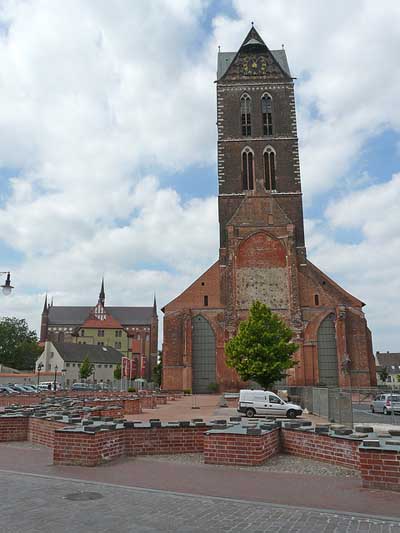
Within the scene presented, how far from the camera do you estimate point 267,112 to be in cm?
5862

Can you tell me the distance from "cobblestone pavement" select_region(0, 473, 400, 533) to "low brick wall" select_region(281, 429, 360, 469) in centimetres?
327

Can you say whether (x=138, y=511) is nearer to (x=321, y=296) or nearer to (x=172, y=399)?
(x=172, y=399)

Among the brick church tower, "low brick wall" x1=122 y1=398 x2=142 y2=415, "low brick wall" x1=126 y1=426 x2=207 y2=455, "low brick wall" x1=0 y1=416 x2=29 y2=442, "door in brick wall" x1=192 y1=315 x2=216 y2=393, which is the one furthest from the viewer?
"door in brick wall" x1=192 y1=315 x2=216 y2=393

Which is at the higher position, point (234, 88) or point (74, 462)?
point (234, 88)

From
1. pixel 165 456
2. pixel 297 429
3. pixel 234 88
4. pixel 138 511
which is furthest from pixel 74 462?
pixel 234 88

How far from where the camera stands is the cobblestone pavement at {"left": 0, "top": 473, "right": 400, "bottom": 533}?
223 inches

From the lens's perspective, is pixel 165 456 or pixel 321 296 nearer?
pixel 165 456

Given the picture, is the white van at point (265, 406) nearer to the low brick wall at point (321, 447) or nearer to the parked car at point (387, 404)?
the parked car at point (387, 404)

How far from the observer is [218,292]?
51406 millimetres

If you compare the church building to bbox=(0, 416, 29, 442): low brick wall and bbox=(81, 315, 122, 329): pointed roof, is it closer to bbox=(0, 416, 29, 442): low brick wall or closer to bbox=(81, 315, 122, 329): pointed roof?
bbox=(81, 315, 122, 329): pointed roof

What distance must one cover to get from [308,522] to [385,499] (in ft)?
5.85

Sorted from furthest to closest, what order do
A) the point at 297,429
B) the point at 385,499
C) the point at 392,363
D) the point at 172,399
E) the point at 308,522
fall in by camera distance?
the point at 392,363, the point at 172,399, the point at 297,429, the point at 385,499, the point at 308,522

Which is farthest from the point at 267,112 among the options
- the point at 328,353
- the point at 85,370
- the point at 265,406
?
the point at 85,370

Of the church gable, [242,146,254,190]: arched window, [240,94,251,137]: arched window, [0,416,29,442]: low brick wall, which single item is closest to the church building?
[242,146,254,190]: arched window
